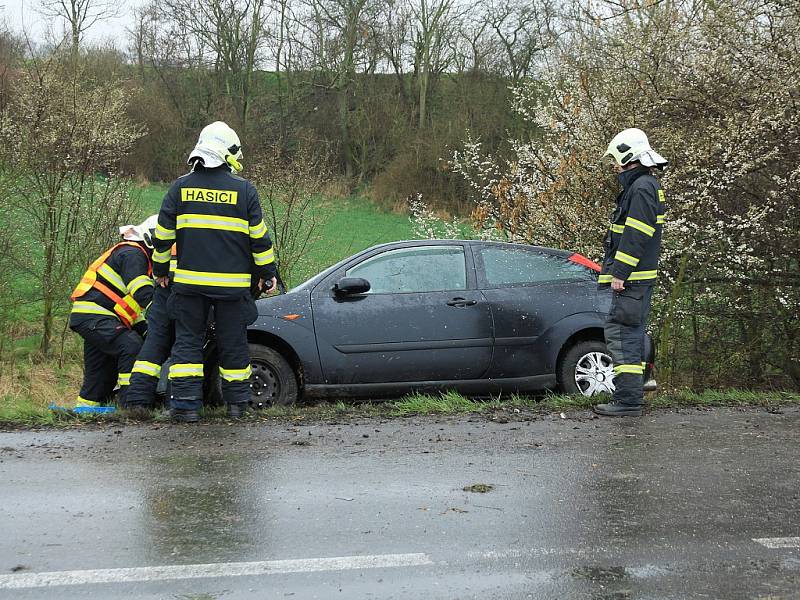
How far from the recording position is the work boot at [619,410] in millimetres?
6805

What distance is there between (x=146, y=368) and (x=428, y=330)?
7.73 ft

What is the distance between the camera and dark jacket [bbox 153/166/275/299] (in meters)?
6.49

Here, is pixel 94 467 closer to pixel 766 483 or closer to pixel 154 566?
pixel 154 566

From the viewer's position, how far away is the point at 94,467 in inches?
208

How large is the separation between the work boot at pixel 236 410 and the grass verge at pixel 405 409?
0.21ft

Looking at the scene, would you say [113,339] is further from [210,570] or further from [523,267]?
[210,570]

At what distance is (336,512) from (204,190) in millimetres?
2950

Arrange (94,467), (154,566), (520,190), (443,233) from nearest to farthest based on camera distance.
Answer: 1. (154,566)
2. (94,467)
3. (520,190)
4. (443,233)

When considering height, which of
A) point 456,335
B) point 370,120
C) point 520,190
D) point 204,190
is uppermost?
point 370,120

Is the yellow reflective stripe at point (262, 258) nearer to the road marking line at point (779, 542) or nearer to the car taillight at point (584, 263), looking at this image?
the car taillight at point (584, 263)

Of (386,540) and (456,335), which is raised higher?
(456,335)

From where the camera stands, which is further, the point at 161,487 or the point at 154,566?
the point at 161,487

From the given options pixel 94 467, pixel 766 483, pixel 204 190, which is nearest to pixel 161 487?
pixel 94 467

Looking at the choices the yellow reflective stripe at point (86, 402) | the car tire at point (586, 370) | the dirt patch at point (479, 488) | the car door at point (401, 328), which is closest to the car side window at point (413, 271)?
the car door at point (401, 328)
